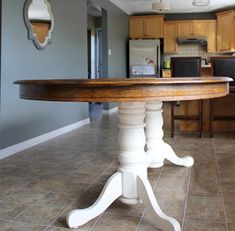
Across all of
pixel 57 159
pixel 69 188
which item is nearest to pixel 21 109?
pixel 57 159

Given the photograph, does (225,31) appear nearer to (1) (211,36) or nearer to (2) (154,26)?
(1) (211,36)

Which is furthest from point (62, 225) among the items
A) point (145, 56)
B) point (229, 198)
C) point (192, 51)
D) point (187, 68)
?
point (192, 51)

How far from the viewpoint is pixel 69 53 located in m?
5.05

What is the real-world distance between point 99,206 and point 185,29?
7.81 meters

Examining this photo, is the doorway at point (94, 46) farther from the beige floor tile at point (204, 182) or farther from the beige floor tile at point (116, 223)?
the beige floor tile at point (116, 223)

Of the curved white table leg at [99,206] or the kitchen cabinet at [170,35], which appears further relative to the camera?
the kitchen cabinet at [170,35]

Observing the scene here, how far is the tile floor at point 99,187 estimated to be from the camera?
72.5 inches

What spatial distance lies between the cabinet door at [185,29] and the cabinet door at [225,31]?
739 mm

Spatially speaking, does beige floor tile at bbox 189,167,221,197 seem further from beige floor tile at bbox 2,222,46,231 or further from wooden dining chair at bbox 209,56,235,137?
wooden dining chair at bbox 209,56,235,137

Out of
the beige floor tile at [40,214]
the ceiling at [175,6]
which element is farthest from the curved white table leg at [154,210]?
the ceiling at [175,6]

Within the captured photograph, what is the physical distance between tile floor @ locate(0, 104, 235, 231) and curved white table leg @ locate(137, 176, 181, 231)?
0.06 m

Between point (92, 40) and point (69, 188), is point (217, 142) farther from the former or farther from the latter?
point (92, 40)

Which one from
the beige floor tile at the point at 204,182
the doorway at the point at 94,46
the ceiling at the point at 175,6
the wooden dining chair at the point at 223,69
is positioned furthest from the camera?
the doorway at the point at 94,46

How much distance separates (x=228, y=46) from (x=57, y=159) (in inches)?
257
